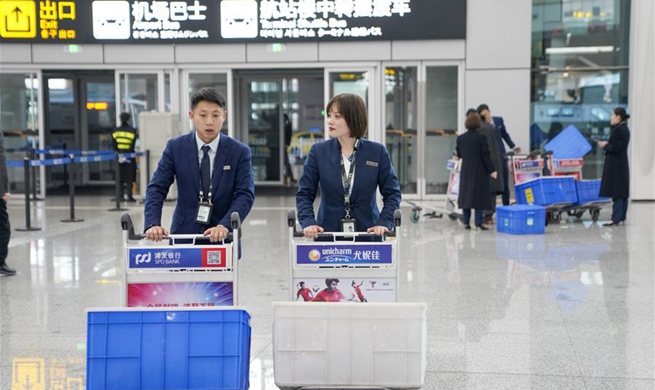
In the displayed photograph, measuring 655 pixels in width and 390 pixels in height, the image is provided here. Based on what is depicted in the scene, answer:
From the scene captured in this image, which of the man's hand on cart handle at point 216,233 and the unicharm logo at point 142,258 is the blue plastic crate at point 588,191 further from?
the unicharm logo at point 142,258

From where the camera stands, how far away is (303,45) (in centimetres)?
1797

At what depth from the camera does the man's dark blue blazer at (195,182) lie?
5.14m

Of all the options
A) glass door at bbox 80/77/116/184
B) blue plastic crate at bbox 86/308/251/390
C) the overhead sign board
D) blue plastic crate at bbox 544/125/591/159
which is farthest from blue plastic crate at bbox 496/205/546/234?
glass door at bbox 80/77/116/184

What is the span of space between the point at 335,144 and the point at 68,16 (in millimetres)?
14289

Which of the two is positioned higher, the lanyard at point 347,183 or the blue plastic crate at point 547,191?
the lanyard at point 347,183

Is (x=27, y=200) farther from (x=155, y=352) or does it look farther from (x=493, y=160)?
(x=155, y=352)

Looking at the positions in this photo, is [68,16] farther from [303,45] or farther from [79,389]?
[79,389]

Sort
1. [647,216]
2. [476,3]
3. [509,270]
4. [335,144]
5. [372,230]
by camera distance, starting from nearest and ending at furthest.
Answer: [372,230], [335,144], [509,270], [647,216], [476,3]

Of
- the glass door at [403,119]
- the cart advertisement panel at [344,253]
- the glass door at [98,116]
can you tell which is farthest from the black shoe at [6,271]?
the glass door at [98,116]

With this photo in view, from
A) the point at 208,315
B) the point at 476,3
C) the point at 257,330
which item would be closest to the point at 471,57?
the point at 476,3

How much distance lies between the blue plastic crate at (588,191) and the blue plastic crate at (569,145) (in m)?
0.88

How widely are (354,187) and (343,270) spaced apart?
0.58 meters

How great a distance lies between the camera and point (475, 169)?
13.3 metres

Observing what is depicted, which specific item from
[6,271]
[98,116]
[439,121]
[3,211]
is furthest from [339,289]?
[98,116]
